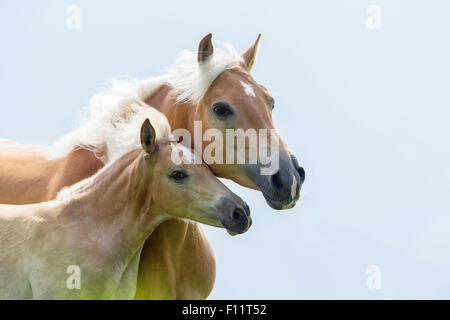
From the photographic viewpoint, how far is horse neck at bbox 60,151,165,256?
8.30m

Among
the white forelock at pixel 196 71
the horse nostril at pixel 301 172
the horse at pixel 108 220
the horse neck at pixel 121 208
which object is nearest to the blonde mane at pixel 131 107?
the white forelock at pixel 196 71

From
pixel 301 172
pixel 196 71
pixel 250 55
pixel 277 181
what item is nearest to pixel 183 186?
pixel 277 181

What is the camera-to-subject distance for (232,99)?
8.59 m

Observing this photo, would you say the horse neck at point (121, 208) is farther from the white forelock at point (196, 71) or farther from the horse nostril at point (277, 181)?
the horse nostril at point (277, 181)

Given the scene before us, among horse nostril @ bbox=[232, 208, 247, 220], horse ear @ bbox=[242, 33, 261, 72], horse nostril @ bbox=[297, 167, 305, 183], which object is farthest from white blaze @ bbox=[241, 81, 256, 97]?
horse nostril @ bbox=[232, 208, 247, 220]

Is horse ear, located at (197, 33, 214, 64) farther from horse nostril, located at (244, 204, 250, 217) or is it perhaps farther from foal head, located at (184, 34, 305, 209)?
horse nostril, located at (244, 204, 250, 217)

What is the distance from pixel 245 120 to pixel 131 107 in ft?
4.10

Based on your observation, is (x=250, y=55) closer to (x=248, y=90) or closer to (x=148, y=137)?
(x=248, y=90)

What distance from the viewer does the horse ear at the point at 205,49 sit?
893cm

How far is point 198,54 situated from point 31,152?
231cm

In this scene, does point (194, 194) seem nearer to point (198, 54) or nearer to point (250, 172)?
point (250, 172)
